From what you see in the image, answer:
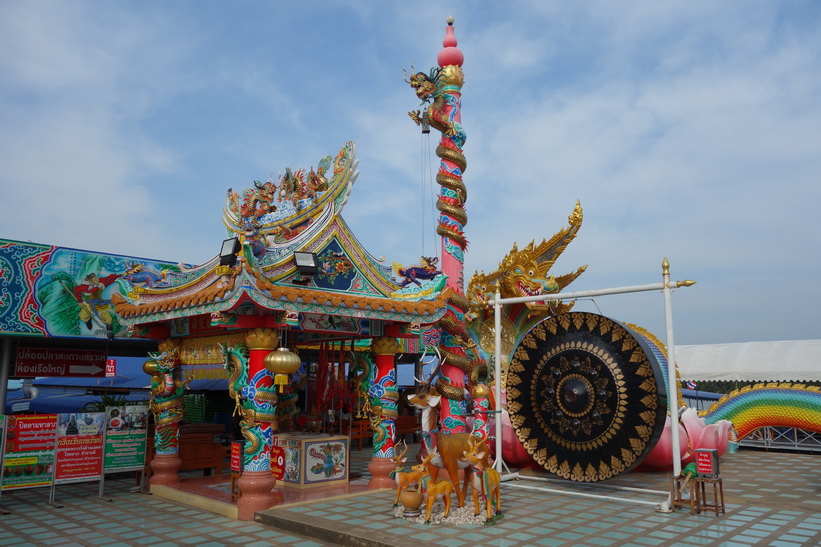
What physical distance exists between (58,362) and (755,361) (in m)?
23.5

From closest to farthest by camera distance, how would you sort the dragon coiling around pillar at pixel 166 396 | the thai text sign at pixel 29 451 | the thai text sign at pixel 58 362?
1. the thai text sign at pixel 29 451
2. the dragon coiling around pillar at pixel 166 396
3. the thai text sign at pixel 58 362

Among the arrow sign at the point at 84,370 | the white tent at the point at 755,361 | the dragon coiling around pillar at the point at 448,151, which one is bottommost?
the arrow sign at the point at 84,370

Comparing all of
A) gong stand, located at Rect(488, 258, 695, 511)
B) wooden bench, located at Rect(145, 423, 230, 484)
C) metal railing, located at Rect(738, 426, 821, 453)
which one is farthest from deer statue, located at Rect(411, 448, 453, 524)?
metal railing, located at Rect(738, 426, 821, 453)

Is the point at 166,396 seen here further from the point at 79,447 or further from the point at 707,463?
the point at 707,463

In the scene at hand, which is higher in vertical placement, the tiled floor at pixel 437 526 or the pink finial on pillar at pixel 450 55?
the pink finial on pillar at pixel 450 55

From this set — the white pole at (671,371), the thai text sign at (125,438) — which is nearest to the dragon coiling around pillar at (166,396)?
Result: the thai text sign at (125,438)

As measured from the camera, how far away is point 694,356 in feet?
86.4

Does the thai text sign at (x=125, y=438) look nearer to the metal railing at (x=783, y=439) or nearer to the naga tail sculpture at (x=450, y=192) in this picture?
the naga tail sculpture at (x=450, y=192)

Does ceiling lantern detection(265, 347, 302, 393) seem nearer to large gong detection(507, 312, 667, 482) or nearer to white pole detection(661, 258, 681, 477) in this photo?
large gong detection(507, 312, 667, 482)

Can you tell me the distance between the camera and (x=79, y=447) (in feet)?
30.7

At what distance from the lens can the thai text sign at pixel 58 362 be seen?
41.3ft

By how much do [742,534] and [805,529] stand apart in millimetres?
854

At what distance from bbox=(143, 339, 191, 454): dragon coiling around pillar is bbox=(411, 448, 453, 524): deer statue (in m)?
4.48

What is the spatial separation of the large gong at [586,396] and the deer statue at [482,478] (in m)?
1.91
